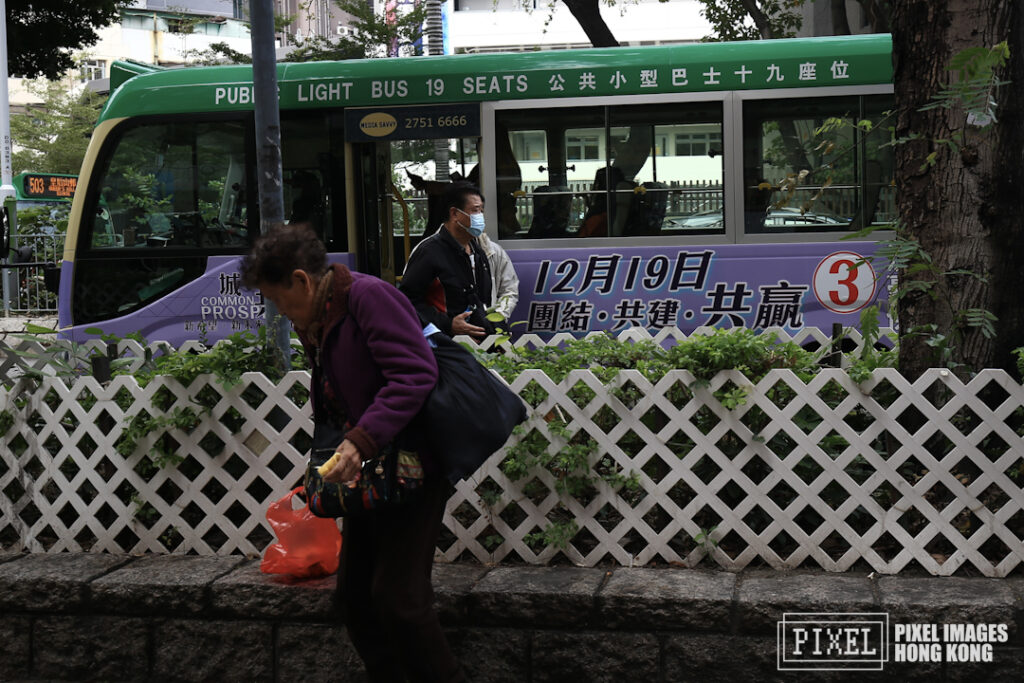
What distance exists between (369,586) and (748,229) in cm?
619

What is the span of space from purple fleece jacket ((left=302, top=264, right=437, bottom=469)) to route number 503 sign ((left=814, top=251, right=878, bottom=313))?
5999 mm

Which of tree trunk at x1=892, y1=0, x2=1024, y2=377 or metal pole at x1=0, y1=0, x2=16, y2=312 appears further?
metal pole at x1=0, y1=0, x2=16, y2=312

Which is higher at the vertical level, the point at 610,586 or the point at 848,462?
the point at 848,462

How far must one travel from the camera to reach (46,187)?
29.7 m

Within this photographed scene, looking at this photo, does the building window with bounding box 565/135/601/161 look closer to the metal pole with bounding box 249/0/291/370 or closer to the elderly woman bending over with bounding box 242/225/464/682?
the metal pole with bounding box 249/0/291/370

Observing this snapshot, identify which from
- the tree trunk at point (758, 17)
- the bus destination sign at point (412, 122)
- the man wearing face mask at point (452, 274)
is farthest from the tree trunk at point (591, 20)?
the man wearing face mask at point (452, 274)

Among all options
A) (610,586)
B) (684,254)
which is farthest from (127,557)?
(684,254)

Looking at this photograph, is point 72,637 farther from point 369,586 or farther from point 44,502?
point 369,586

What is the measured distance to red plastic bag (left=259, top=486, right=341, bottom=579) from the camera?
4246 millimetres

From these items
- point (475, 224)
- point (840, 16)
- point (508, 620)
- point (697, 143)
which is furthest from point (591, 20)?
point (508, 620)

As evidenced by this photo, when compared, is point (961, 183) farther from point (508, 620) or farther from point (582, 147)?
point (582, 147)

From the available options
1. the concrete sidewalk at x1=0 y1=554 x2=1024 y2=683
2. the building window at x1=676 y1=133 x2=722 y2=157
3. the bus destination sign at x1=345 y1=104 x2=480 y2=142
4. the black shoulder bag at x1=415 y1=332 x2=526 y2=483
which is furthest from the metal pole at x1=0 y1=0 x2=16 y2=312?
the black shoulder bag at x1=415 y1=332 x2=526 y2=483

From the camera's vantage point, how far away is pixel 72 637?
4.50m

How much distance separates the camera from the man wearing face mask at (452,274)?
6.23 m
